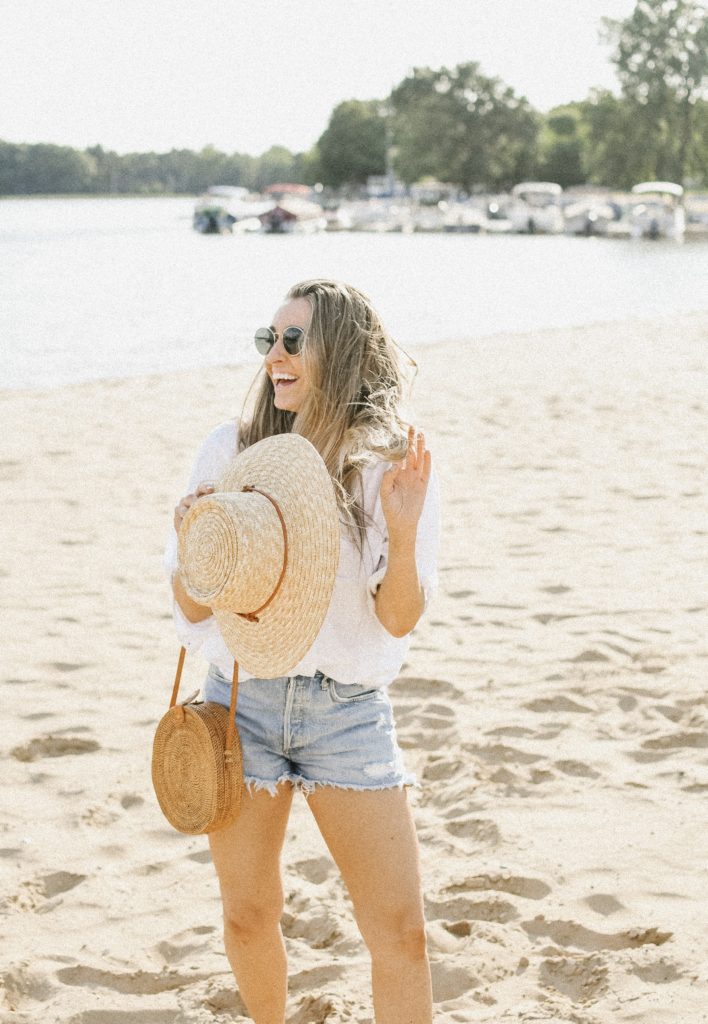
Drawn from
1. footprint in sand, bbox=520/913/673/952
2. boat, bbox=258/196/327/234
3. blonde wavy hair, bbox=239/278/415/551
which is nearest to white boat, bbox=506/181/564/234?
boat, bbox=258/196/327/234

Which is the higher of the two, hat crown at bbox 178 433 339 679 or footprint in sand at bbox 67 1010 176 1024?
hat crown at bbox 178 433 339 679

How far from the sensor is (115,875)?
3.59m

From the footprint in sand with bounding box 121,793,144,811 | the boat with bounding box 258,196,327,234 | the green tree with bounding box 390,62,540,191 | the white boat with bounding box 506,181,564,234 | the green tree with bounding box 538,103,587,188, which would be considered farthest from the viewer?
the green tree with bounding box 538,103,587,188

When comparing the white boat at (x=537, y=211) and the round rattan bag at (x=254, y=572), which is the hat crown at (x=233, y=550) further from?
the white boat at (x=537, y=211)

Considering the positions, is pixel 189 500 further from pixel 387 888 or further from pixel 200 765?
pixel 387 888

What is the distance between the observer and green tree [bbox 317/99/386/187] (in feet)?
429

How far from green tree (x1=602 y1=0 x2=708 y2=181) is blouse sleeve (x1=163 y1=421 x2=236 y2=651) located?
88.8 m

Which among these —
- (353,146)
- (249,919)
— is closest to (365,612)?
(249,919)

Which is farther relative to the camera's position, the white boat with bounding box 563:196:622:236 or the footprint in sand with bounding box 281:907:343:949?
the white boat with bounding box 563:196:622:236

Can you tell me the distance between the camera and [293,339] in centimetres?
238

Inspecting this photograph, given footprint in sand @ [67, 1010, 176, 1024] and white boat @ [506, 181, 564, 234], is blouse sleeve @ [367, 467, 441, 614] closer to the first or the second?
footprint in sand @ [67, 1010, 176, 1024]

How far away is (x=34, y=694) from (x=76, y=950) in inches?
74.1

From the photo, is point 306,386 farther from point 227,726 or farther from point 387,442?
point 227,726

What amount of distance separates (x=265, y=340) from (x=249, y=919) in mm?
1147
